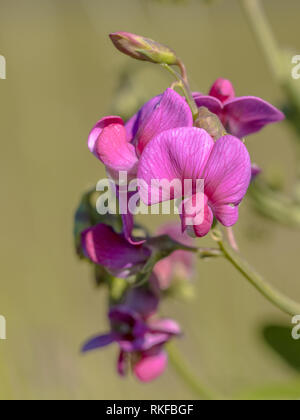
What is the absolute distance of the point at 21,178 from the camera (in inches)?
133

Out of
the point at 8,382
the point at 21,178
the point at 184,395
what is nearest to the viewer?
the point at 8,382

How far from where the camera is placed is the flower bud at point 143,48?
783 mm

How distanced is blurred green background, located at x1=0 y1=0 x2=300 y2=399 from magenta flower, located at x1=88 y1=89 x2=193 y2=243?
241mm

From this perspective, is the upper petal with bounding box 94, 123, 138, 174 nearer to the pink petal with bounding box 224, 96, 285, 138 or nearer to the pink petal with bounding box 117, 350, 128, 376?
the pink petal with bounding box 224, 96, 285, 138

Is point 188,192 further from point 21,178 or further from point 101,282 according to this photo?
point 21,178

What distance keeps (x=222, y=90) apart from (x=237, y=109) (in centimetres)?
3

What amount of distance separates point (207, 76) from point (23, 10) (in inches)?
82.8

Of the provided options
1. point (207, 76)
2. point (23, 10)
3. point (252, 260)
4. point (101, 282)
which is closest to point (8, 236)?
point (252, 260)

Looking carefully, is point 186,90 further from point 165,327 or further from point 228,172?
point 165,327

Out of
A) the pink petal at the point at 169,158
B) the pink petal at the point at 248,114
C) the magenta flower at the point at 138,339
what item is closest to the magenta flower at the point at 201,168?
the pink petal at the point at 169,158

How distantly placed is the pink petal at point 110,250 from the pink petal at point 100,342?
165 mm

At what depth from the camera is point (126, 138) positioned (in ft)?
2.71

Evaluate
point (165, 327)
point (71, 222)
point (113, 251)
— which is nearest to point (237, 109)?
point (113, 251)

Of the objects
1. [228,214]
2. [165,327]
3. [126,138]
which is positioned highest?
[126,138]
